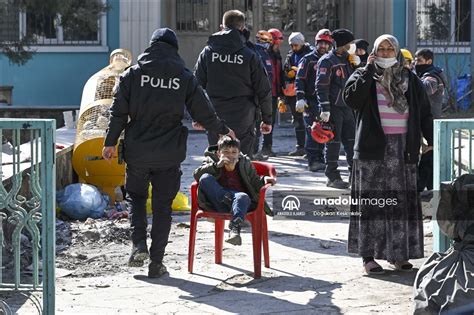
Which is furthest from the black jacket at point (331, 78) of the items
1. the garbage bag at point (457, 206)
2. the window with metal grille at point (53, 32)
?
the window with metal grille at point (53, 32)

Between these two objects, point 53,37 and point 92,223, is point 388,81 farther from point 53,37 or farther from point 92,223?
point 53,37

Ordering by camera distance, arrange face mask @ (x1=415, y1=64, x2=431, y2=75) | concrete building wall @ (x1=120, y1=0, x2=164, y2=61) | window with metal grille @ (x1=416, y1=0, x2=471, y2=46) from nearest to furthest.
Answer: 1. face mask @ (x1=415, y1=64, x2=431, y2=75)
2. concrete building wall @ (x1=120, y1=0, x2=164, y2=61)
3. window with metal grille @ (x1=416, y1=0, x2=471, y2=46)

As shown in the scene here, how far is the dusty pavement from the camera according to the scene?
740cm

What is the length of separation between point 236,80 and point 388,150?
2457 millimetres

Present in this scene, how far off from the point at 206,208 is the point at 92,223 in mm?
2521

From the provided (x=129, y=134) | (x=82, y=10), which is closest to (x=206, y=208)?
(x=129, y=134)

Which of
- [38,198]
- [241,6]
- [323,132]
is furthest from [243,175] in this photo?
[241,6]

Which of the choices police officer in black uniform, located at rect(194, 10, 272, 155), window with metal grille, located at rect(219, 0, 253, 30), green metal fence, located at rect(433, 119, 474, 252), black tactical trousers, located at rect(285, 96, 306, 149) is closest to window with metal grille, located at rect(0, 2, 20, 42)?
window with metal grille, located at rect(219, 0, 253, 30)

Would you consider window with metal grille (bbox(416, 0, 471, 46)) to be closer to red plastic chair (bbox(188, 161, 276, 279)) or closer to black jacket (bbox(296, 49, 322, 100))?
black jacket (bbox(296, 49, 322, 100))

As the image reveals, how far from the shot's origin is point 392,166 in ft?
27.0

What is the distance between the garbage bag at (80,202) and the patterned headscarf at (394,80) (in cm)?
386

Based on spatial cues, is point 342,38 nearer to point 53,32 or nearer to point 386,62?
point 386,62

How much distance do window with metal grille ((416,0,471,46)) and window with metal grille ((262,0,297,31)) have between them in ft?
8.21

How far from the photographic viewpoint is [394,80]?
820 cm
